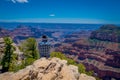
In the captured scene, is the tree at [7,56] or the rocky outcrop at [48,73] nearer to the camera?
the rocky outcrop at [48,73]

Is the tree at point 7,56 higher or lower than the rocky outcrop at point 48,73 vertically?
lower

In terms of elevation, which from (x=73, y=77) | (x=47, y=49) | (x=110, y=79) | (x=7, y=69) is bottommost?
(x=110, y=79)

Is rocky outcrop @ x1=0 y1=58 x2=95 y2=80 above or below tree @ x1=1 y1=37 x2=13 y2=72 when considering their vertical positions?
above

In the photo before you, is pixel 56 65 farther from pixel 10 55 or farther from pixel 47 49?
pixel 10 55

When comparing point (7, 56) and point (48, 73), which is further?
point (7, 56)

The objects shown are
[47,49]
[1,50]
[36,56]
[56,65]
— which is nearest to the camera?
[56,65]

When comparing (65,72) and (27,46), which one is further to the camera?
(27,46)

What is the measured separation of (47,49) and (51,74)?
8830mm

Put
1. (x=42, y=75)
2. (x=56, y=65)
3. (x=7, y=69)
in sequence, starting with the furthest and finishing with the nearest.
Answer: (x=7, y=69), (x=56, y=65), (x=42, y=75)

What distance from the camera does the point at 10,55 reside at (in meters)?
62.6

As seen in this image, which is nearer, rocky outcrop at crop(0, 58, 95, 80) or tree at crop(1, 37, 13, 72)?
rocky outcrop at crop(0, 58, 95, 80)

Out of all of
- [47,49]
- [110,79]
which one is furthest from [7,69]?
[110,79]

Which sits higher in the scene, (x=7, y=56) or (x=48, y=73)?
(x=48, y=73)

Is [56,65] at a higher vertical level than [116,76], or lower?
higher
